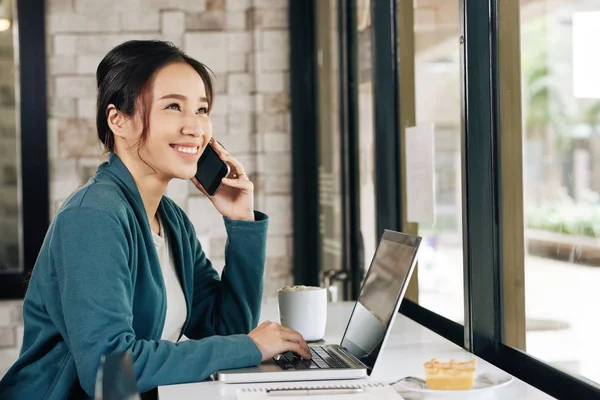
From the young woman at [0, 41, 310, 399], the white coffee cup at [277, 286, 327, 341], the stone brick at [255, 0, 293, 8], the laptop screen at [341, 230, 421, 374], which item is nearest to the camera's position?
the young woman at [0, 41, 310, 399]

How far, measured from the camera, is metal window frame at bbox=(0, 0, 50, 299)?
3318mm

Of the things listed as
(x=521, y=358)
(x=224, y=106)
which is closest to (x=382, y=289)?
(x=521, y=358)

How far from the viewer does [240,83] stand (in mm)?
3424

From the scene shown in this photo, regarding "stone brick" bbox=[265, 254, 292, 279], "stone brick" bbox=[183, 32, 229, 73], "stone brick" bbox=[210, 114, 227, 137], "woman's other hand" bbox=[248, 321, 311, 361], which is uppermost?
"stone brick" bbox=[183, 32, 229, 73]

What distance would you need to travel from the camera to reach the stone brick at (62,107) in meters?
3.35

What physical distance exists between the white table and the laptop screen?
0.13ft

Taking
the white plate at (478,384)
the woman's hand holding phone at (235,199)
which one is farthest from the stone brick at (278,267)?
the white plate at (478,384)

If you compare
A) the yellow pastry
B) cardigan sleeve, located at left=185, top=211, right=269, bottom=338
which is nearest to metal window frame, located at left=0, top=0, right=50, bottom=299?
cardigan sleeve, located at left=185, top=211, right=269, bottom=338

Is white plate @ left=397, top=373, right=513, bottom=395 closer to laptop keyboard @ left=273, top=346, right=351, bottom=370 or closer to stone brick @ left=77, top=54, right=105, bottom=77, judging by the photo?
laptop keyboard @ left=273, top=346, right=351, bottom=370

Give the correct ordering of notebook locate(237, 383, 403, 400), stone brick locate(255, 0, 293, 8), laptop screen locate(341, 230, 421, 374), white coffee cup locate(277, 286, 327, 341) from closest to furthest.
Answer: notebook locate(237, 383, 403, 400) < laptop screen locate(341, 230, 421, 374) < white coffee cup locate(277, 286, 327, 341) < stone brick locate(255, 0, 293, 8)

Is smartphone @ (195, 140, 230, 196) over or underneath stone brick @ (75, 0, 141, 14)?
underneath

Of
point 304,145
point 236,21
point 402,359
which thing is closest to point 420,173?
point 402,359

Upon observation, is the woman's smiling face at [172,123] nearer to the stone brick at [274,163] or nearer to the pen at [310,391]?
the pen at [310,391]

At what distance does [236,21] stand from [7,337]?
160 centimetres
